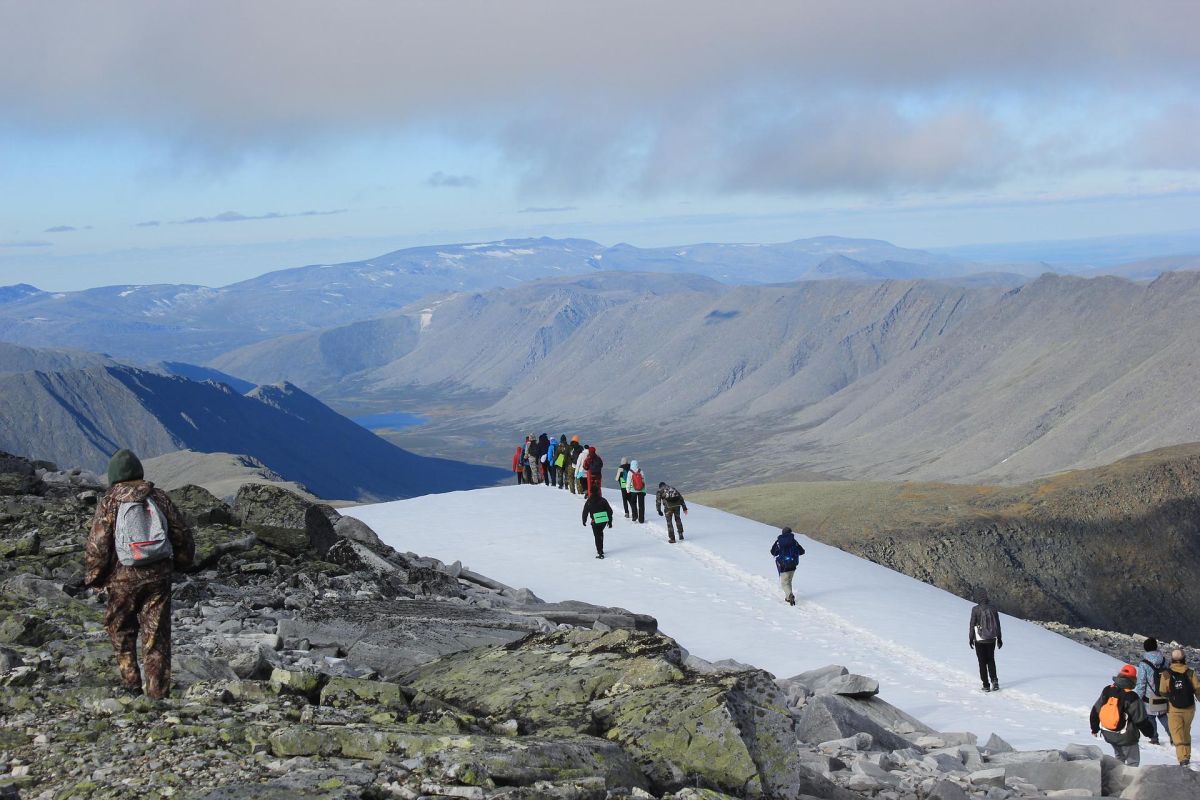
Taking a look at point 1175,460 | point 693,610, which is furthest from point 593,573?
point 1175,460

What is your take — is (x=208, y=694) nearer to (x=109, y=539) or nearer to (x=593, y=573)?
(x=109, y=539)

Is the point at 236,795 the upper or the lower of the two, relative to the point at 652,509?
upper

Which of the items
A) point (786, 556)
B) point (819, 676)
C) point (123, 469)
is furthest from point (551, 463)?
point (123, 469)

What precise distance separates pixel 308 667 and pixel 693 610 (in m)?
12.8

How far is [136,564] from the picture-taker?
373 inches

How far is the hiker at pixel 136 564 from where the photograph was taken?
31.0 ft

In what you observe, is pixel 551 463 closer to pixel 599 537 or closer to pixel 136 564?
pixel 599 537

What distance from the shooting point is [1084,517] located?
93.6 metres

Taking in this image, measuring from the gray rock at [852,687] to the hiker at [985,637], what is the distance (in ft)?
11.1

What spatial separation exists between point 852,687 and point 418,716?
9.00 m

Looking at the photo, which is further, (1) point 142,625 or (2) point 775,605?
(2) point 775,605

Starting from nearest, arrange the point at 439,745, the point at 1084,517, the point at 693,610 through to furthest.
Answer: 1. the point at 439,745
2. the point at 693,610
3. the point at 1084,517

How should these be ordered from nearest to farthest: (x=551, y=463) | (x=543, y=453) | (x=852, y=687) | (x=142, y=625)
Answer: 1. (x=142, y=625)
2. (x=852, y=687)
3. (x=551, y=463)
4. (x=543, y=453)

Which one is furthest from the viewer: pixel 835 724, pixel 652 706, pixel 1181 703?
pixel 1181 703
